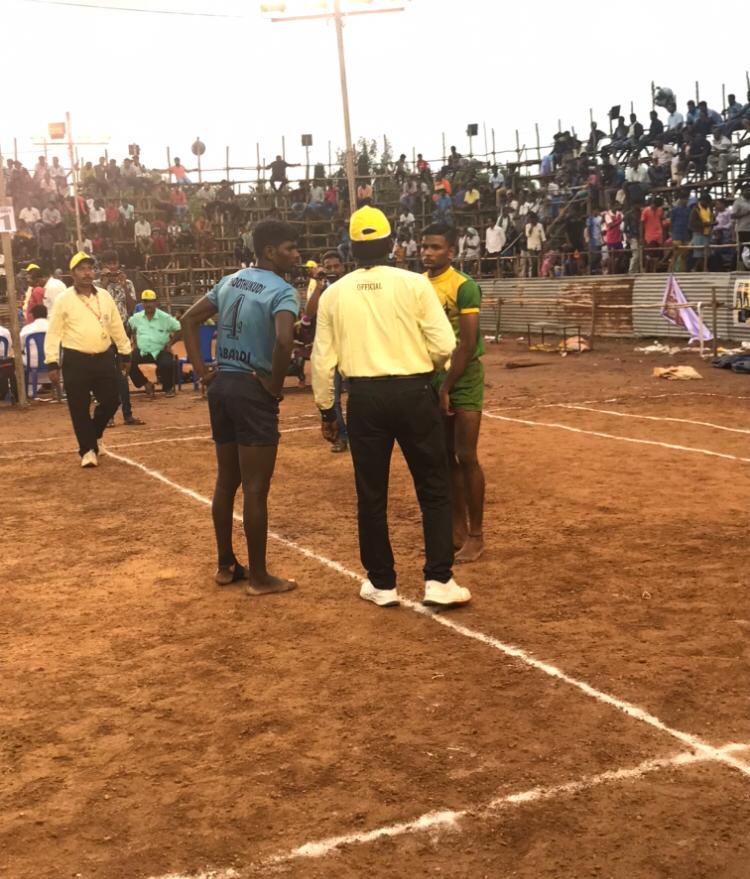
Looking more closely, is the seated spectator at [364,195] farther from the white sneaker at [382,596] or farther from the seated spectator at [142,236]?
the white sneaker at [382,596]

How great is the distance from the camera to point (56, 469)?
39.1 feet

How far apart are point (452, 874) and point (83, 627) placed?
342 centimetres

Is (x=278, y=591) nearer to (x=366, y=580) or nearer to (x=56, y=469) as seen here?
(x=366, y=580)

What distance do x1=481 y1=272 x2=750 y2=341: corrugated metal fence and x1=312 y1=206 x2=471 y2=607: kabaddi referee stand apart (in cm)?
1592

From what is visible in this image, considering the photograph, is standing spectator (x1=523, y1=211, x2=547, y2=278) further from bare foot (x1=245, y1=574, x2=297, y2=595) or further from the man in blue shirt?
bare foot (x1=245, y1=574, x2=297, y2=595)

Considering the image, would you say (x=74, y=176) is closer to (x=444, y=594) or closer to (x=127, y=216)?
(x=127, y=216)

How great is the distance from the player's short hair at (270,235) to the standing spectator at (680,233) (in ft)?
59.7

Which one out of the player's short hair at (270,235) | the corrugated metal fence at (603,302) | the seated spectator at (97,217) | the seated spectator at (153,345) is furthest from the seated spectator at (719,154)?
the player's short hair at (270,235)

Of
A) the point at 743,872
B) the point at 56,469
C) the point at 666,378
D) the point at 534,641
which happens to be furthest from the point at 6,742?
the point at 666,378

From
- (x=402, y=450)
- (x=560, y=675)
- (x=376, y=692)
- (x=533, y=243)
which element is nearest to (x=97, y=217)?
(x=533, y=243)

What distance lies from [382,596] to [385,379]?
1.23 meters

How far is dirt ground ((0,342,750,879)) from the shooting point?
395cm

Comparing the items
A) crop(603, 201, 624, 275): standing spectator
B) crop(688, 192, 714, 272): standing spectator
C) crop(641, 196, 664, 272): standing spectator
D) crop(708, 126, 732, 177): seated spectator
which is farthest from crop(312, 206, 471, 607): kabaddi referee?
crop(603, 201, 624, 275): standing spectator

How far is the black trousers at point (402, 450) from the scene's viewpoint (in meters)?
6.33
